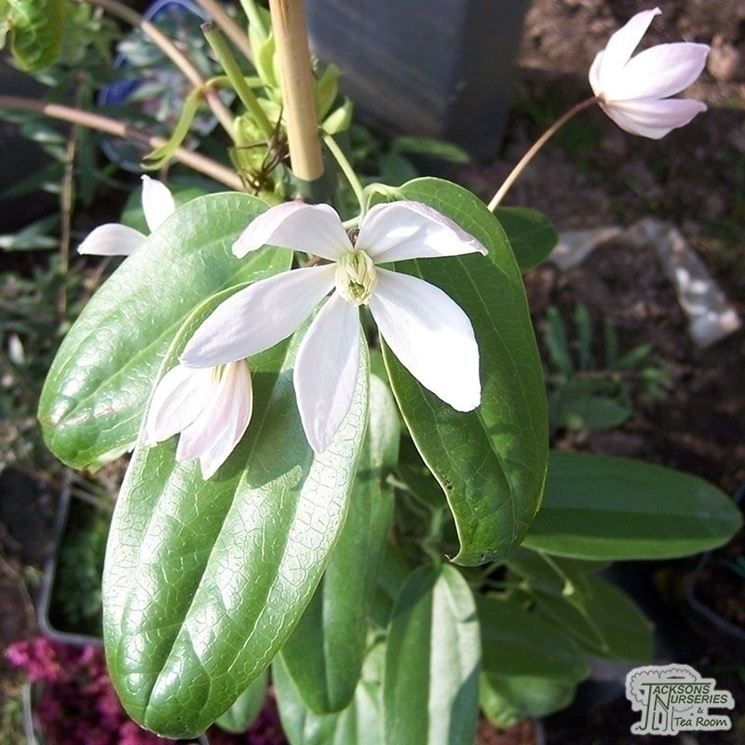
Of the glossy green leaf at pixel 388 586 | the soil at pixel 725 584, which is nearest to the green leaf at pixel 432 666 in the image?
the glossy green leaf at pixel 388 586

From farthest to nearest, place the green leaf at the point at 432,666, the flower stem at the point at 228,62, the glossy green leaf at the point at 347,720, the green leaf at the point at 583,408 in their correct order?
the green leaf at the point at 583,408
the glossy green leaf at the point at 347,720
the green leaf at the point at 432,666
the flower stem at the point at 228,62

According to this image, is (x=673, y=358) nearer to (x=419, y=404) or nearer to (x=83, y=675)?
(x=83, y=675)

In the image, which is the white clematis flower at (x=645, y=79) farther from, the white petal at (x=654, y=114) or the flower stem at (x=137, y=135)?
the flower stem at (x=137, y=135)

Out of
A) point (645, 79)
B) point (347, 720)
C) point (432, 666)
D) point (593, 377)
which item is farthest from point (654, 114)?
point (593, 377)

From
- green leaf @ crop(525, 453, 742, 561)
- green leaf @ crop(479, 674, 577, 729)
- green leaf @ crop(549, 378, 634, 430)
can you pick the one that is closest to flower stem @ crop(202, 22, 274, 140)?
green leaf @ crop(525, 453, 742, 561)

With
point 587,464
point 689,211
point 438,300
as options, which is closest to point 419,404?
point 438,300

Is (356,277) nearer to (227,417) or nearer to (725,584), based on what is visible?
(227,417)

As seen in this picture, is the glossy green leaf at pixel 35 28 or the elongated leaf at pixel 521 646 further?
the elongated leaf at pixel 521 646
